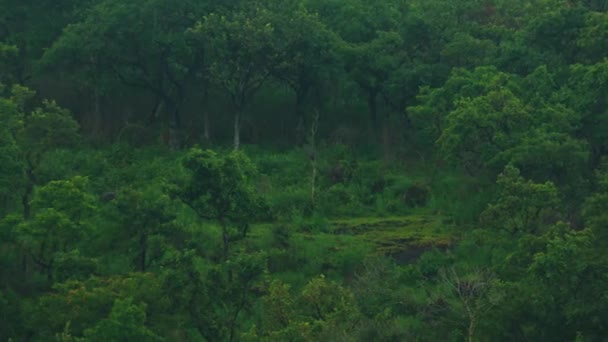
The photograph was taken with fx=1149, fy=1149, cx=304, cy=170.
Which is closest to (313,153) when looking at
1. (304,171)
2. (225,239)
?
(304,171)

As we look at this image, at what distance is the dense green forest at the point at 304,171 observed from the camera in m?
25.0

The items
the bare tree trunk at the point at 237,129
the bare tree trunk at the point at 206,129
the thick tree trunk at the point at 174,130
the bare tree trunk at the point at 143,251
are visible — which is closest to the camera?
the bare tree trunk at the point at 143,251

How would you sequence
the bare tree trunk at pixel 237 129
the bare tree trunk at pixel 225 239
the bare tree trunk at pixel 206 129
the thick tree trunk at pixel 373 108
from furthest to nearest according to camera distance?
the bare tree trunk at pixel 206 129 < the thick tree trunk at pixel 373 108 < the bare tree trunk at pixel 237 129 < the bare tree trunk at pixel 225 239

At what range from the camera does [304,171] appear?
3762 cm

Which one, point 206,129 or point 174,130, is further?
point 206,129

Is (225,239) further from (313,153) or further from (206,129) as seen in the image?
(206,129)

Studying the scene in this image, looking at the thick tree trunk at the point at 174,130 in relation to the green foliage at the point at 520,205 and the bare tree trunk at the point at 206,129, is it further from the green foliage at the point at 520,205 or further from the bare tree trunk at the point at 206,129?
the green foliage at the point at 520,205

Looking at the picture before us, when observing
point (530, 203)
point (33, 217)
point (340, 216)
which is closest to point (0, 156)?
point (33, 217)

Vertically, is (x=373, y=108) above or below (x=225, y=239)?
above

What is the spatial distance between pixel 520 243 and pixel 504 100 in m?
7.64

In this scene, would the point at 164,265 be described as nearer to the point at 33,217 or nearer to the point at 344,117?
the point at 33,217

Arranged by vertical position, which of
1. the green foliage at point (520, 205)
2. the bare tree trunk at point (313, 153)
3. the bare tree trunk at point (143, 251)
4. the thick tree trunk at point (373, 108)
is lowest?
the bare tree trunk at point (143, 251)

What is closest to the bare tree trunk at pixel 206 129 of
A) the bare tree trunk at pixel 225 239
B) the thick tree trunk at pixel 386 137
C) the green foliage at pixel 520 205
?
the thick tree trunk at pixel 386 137

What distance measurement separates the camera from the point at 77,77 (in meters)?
39.9
